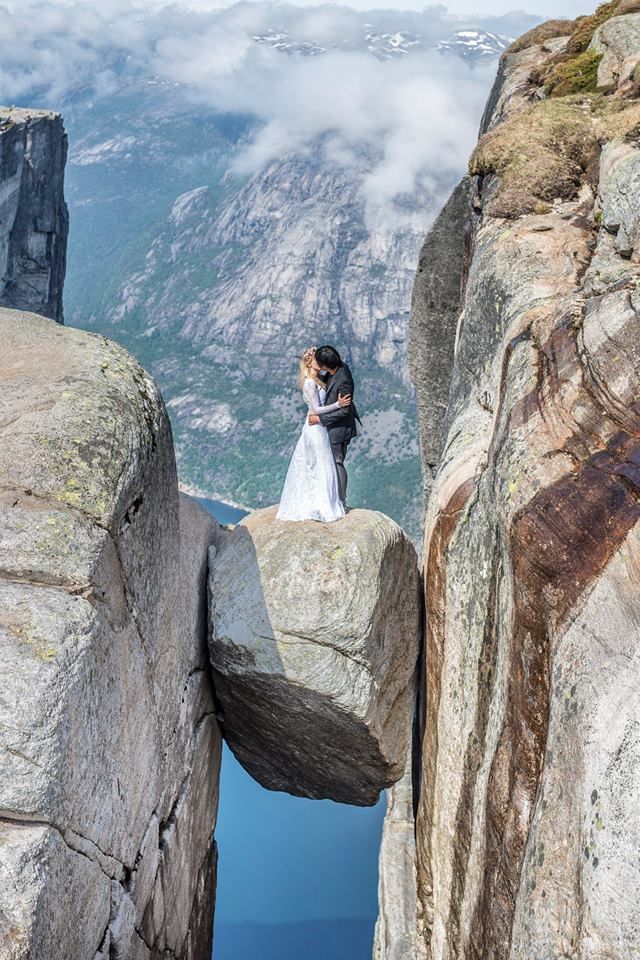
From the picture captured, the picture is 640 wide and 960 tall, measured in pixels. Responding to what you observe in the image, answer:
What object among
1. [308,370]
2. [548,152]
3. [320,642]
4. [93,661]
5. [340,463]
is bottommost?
[93,661]

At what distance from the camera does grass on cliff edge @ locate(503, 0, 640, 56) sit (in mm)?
23616

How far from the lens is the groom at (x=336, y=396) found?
1249 centimetres

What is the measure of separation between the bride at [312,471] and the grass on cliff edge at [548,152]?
589 centimetres

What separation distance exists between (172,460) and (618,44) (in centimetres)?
1787

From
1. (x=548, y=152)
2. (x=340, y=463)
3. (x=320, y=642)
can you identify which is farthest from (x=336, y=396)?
(x=548, y=152)

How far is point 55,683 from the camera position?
6527mm

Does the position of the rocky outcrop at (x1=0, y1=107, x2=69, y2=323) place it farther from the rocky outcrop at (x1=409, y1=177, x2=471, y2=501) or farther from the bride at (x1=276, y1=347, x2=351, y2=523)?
the bride at (x1=276, y1=347, x2=351, y2=523)

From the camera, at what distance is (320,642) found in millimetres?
10469

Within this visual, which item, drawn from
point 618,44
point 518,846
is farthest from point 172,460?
point 618,44

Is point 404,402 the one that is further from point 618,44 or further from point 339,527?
point 339,527

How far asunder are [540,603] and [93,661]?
3.99 meters

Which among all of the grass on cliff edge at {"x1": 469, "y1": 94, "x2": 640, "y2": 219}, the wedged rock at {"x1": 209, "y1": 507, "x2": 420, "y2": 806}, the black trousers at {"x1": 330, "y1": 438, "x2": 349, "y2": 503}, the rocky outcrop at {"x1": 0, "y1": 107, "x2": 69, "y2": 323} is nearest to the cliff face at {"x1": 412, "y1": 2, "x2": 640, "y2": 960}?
the wedged rock at {"x1": 209, "y1": 507, "x2": 420, "y2": 806}

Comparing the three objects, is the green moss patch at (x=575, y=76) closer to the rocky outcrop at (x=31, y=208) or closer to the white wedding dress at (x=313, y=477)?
Result: the white wedding dress at (x=313, y=477)

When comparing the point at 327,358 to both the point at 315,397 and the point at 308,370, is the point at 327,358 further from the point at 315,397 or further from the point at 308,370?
the point at 315,397
